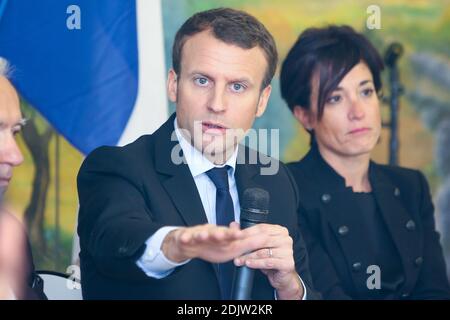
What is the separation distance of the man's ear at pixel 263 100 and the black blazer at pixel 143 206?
27 cm

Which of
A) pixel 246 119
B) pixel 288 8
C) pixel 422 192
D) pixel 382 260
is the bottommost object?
pixel 382 260

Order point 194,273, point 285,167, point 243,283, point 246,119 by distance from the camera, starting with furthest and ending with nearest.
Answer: point 285,167 → point 246,119 → point 194,273 → point 243,283

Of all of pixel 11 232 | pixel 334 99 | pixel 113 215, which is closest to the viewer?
pixel 113 215

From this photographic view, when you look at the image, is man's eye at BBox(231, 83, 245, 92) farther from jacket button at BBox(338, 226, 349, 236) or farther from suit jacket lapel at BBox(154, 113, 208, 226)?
jacket button at BBox(338, 226, 349, 236)

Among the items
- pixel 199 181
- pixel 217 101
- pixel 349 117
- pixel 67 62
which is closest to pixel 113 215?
pixel 199 181

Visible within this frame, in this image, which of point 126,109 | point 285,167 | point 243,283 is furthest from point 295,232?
point 126,109

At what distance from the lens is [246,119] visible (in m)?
3.17

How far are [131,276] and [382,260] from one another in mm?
1148

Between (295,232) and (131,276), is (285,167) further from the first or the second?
(131,276)

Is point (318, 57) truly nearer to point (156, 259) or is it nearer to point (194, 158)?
point (194, 158)

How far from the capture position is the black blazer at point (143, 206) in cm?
279

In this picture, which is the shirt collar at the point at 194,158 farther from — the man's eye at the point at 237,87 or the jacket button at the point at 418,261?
the jacket button at the point at 418,261

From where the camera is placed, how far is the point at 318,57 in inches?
137

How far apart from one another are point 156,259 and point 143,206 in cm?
34
